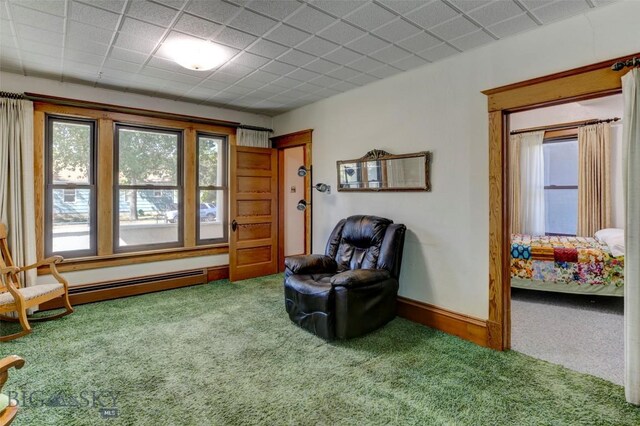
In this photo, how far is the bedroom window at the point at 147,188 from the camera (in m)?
4.34

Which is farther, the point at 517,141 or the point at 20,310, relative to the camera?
the point at 517,141

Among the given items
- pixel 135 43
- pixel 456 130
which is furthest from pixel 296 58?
pixel 456 130

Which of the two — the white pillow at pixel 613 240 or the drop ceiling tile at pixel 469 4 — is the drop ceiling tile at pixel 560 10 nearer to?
the drop ceiling tile at pixel 469 4

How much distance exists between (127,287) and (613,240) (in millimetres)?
6011

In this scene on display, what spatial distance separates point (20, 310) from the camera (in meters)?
2.91

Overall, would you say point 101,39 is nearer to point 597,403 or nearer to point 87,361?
point 87,361

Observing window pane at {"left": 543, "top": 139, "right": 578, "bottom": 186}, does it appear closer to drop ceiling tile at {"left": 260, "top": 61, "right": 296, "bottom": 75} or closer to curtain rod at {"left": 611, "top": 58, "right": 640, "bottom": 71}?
curtain rod at {"left": 611, "top": 58, "right": 640, "bottom": 71}

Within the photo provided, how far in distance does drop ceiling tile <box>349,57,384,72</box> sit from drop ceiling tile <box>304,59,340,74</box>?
0.18 metres

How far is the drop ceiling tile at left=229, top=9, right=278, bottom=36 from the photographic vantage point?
235 centimetres

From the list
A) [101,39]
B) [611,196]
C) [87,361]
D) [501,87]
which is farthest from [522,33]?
[87,361]

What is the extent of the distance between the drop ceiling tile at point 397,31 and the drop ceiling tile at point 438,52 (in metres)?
0.38

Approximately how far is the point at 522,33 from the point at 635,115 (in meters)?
1.05

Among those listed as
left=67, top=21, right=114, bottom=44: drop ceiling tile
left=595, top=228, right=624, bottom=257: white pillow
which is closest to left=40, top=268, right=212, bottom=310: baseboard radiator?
left=67, top=21, right=114, bottom=44: drop ceiling tile

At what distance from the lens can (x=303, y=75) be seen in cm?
360
